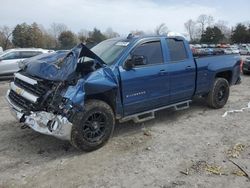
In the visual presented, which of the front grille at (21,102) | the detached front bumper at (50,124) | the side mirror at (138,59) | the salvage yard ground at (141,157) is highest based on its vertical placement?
the side mirror at (138,59)

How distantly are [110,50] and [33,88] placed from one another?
5.62ft

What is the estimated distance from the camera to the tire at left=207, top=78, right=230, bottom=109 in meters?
8.25

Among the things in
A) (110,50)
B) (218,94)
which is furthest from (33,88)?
(218,94)

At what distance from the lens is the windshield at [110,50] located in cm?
621

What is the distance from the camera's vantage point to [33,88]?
561 centimetres

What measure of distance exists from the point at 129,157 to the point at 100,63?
5.49 ft

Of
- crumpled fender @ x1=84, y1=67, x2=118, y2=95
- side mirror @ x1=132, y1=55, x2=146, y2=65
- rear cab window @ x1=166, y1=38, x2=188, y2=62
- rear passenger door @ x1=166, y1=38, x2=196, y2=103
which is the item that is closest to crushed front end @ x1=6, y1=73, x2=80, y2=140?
crumpled fender @ x1=84, y1=67, x2=118, y2=95

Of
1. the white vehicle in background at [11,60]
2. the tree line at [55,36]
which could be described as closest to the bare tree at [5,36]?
the tree line at [55,36]

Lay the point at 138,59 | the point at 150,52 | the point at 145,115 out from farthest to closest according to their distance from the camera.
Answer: the point at 145,115 → the point at 150,52 → the point at 138,59

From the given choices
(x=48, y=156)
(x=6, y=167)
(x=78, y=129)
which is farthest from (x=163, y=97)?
(x=6, y=167)

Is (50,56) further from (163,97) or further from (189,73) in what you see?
(189,73)

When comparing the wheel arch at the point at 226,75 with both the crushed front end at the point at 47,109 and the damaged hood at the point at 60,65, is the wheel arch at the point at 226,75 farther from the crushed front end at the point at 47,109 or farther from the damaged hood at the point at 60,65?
the crushed front end at the point at 47,109

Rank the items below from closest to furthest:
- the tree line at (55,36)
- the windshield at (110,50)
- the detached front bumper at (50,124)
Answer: the detached front bumper at (50,124) < the windshield at (110,50) < the tree line at (55,36)

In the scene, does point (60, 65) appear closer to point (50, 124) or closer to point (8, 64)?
point (50, 124)
